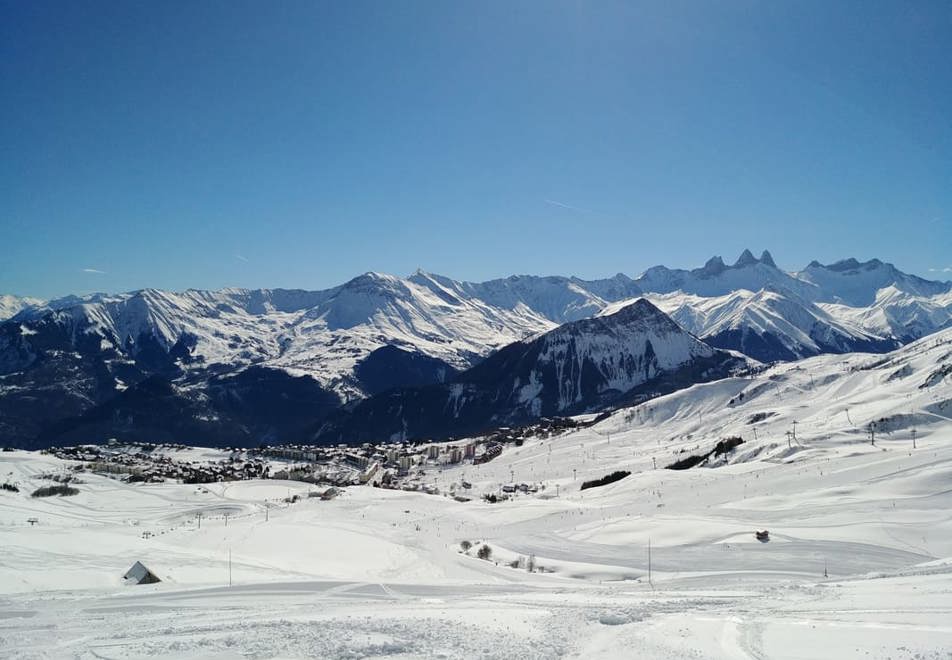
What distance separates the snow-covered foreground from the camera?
21219 millimetres

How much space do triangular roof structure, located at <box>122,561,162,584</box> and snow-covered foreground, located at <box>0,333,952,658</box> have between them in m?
0.81

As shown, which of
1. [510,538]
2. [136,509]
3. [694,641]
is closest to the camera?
[694,641]

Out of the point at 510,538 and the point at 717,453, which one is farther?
the point at 717,453

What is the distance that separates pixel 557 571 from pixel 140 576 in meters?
29.2

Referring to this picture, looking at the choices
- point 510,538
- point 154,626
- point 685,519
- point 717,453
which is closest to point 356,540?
point 510,538

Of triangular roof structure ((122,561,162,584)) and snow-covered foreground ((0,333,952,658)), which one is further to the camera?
triangular roof structure ((122,561,162,584))

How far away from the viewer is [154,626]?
24.4 metres

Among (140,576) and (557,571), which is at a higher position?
(140,576)

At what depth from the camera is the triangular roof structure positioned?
117 ft

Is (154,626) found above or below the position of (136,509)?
above

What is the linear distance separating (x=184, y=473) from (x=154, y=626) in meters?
160

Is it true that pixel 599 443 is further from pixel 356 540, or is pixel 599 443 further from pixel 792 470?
pixel 356 540

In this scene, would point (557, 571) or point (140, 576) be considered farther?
point (557, 571)

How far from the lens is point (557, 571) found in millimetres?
46406
